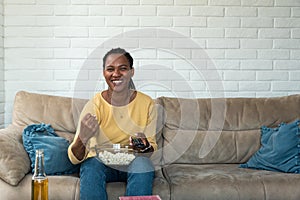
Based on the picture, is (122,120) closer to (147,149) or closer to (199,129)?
(147,149)

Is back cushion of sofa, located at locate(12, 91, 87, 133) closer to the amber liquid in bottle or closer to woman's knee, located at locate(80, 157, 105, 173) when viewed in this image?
woman's knee, located at locate(80, 157, 105, 173)

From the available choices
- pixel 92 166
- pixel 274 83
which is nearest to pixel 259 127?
pixel 274 83

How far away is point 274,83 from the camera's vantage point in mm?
3549

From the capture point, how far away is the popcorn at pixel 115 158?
2307 millimetres

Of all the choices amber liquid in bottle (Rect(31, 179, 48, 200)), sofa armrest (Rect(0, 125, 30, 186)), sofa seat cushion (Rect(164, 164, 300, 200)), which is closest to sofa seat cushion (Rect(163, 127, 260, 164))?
sofa seat cushion (Rect(164, 164, 300, 200))

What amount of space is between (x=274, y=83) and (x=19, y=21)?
1930 mm

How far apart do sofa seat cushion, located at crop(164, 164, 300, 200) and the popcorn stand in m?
0.34

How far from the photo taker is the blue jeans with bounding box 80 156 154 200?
94.0 inches

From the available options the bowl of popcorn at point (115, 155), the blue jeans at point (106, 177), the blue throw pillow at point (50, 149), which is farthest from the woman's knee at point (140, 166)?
the blue throw pillow at point (50, 149)

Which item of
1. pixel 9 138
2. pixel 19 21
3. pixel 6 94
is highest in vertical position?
pixel 19 21

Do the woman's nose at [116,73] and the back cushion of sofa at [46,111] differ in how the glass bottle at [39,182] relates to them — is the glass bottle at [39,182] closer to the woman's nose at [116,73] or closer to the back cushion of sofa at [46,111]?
the woman's nose at [116,73]

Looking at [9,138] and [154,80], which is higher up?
[154,80]

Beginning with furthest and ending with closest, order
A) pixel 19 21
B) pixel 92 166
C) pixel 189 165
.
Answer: pixel 19 21 → pixel 189 165 → pixel 92 166

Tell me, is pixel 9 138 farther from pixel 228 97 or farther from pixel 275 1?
pixel 275 1
